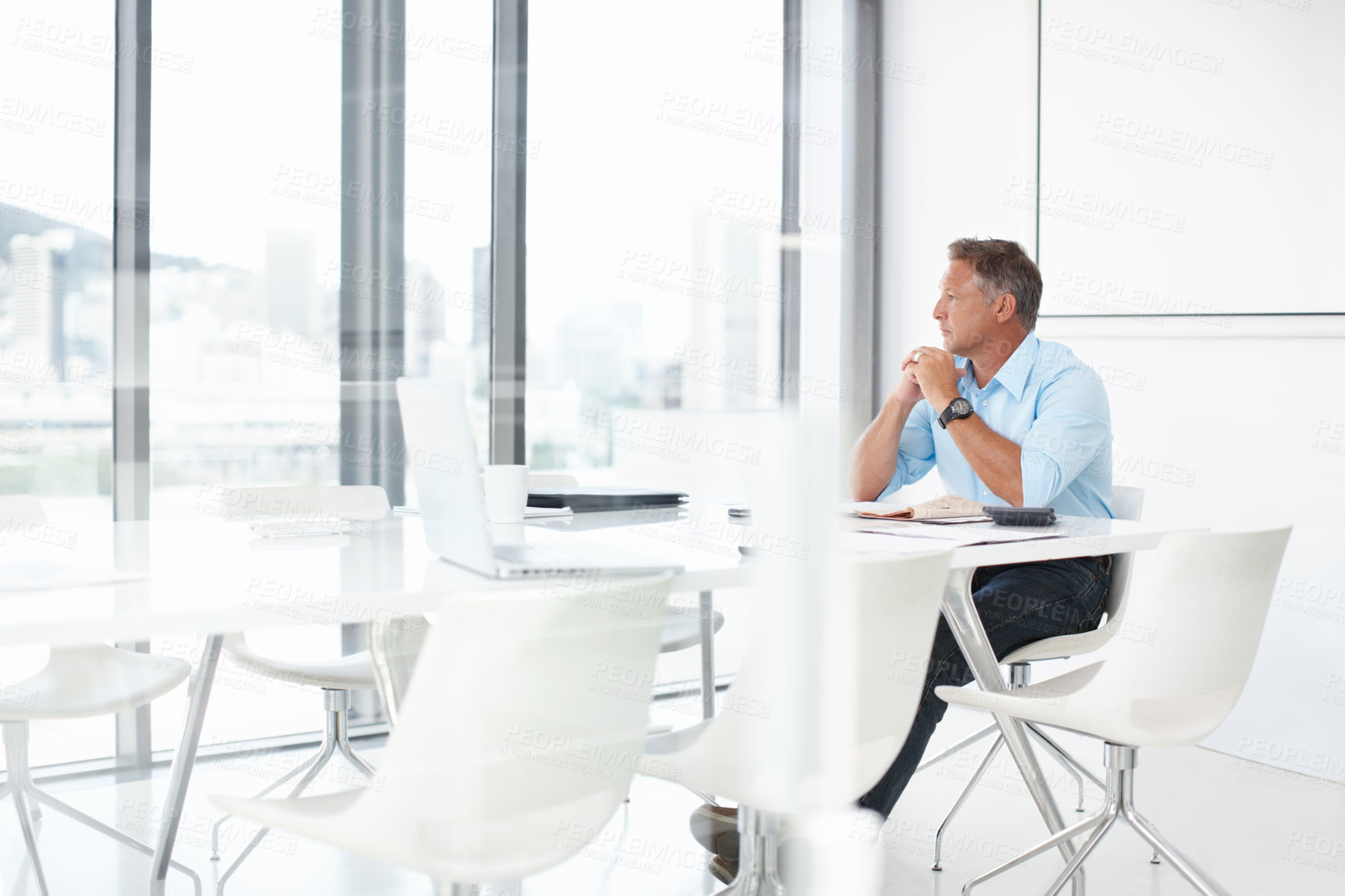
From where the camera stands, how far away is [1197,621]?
1.70m

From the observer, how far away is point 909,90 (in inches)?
169

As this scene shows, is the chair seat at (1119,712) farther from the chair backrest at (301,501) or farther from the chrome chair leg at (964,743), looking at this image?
the chair backrest at (301,501)

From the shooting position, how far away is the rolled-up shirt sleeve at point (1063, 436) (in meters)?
2.25

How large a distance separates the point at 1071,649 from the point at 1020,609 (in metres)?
0.16

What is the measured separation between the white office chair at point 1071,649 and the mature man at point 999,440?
3cm

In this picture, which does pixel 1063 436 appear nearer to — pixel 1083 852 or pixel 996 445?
pixel 996 445

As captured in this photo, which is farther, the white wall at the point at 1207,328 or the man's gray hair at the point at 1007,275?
the white wall at the point at 1207,328

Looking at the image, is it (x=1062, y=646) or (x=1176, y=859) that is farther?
(x=1062, y=646)

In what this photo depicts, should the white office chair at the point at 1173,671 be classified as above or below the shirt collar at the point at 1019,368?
below

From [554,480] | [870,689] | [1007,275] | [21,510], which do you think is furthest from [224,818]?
[1007,275]

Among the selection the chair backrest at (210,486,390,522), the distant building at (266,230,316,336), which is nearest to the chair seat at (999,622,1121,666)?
the chair backrest at (210,486,390,522)

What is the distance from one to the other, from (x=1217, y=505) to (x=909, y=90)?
1981 millimetres

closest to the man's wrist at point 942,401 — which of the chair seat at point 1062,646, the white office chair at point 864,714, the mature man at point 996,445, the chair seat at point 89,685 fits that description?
the mature man at point 996,445

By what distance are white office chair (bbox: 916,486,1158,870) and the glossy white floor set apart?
10cm
